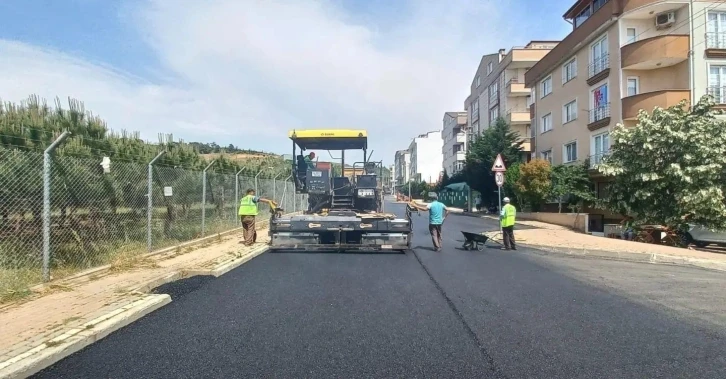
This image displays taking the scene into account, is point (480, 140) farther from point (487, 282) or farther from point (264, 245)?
point (487, 282)

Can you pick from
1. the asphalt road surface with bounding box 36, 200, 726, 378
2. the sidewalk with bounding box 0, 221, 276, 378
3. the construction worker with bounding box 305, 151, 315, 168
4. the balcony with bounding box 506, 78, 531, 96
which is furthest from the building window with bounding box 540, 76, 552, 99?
the sidewalk with bounding box 0, 221, 276, 378

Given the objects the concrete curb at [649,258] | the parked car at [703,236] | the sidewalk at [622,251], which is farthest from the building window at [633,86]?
the concrete curb at [649,258]

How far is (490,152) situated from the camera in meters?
35.3

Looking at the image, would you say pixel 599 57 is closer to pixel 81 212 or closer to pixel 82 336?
pixel 81 212

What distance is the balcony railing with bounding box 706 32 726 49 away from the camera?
2214 cm

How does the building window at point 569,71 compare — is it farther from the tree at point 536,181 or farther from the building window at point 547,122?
the tree at point 536,181

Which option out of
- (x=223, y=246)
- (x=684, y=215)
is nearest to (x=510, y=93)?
(x=684, y=215)

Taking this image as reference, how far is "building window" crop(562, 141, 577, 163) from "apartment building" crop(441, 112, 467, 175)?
3283 cm

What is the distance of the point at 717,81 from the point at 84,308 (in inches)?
976

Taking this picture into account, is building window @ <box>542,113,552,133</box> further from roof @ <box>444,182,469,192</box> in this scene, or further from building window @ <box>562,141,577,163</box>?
roof @ <box>444,182,469,192</box>

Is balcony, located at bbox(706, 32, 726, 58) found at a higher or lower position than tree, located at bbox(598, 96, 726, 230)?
higher

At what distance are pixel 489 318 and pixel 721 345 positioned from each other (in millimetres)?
2248

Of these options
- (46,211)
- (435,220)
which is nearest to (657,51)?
(435,220)

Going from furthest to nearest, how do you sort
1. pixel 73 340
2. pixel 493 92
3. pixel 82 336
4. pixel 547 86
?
pixel 493 92, pixel 547 86, pixel 82 336, pixel 73 340
